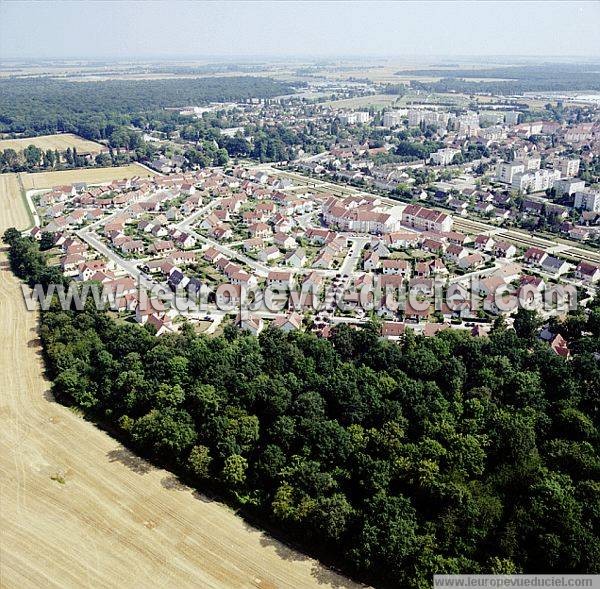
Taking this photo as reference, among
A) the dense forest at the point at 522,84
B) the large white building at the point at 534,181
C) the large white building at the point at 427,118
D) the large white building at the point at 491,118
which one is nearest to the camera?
the large white building at the point at 534,181

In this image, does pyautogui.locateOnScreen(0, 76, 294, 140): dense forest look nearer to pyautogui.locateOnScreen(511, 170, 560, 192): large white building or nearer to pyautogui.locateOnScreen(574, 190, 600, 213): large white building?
pyautogui.locateOnScreen(511, 170, 560, 192): large white building

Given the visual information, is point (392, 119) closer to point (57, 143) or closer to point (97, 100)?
point (57, 143)

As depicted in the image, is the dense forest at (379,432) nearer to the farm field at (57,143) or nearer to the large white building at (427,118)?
the farm field at (57,143)

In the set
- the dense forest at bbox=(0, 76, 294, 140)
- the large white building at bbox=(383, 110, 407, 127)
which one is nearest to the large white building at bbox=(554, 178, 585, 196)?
the large white building at bbox=(383, 110, 407, 127)

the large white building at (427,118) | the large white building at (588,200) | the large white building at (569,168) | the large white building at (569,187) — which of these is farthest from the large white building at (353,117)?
the large white building at (588,200)

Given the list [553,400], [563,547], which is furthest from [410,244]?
[563,547]

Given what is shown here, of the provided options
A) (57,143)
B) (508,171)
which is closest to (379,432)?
(508,171)
